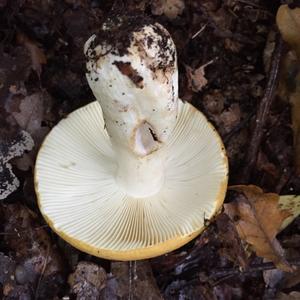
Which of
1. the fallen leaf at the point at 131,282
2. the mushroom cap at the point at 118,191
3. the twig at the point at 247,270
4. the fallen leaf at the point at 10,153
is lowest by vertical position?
the fallen leaf at the point at 131,282

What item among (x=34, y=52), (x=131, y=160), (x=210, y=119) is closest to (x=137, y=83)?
(x=131, y=160)

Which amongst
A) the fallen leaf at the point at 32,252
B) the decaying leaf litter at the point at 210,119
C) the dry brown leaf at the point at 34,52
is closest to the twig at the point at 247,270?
the decaying leaf litter at the point at 210,119

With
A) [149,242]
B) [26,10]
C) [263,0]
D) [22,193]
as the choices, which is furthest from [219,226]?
[26,10]

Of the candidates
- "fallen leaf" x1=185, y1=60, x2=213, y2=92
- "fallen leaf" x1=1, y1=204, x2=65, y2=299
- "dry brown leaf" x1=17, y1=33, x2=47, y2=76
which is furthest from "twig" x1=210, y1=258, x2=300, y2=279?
"dry brown leaf" x1=17, y1=33, x2=47, y2=76

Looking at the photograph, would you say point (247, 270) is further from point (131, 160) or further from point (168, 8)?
point (168, 8)

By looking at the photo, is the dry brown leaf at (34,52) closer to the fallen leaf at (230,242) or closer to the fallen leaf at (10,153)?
the fallen leaf at (10,153)

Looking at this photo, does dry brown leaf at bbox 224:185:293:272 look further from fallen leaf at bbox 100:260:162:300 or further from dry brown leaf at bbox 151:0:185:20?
dry brown leaf at bbox 151:0:185:20

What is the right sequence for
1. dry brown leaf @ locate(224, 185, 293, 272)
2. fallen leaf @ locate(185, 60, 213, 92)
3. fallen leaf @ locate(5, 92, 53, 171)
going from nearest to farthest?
dry brown leaf @ locate(224, 185, 293, 272)
fallen leaf @ locate(5, 92, 53, 171)
fallen leaf @ locate(185, 60, 213, 92)
